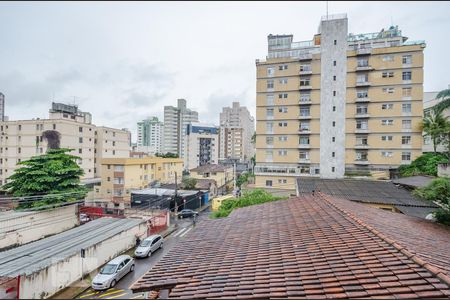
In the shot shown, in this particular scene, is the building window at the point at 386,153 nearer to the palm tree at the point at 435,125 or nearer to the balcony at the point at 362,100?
the palm tree at the point at 435,125

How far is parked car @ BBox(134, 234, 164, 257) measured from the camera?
1743 cm

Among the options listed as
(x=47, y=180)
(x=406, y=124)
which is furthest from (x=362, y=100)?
(x=47, y=180)

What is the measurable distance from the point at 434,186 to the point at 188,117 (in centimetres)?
10707

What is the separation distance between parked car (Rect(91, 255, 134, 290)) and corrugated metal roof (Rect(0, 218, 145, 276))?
1.97 meters

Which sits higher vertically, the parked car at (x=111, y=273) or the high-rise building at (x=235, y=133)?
the high-rise building at (x=235, y=133)

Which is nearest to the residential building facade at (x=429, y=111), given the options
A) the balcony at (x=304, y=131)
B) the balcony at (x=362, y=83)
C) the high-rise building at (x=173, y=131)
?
the balcony at (x=362, y=83)

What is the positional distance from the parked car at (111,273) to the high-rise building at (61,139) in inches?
1168

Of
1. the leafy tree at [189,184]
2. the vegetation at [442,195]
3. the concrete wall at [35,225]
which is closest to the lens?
Answer: the vegetation at [442,195]

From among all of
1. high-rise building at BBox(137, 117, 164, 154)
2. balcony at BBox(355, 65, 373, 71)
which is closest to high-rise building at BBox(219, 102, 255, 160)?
high-rise building at BBox(137, 117, 164, 154)

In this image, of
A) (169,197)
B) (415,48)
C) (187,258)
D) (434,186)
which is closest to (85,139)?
(169,197)

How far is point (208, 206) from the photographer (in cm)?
3662

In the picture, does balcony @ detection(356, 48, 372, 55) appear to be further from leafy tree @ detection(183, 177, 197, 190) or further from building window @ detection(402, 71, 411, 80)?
leafy tree @ detection(183, 177, 197, 190)

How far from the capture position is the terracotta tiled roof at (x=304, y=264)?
143 inches

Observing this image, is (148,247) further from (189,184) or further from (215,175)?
(215,175)
